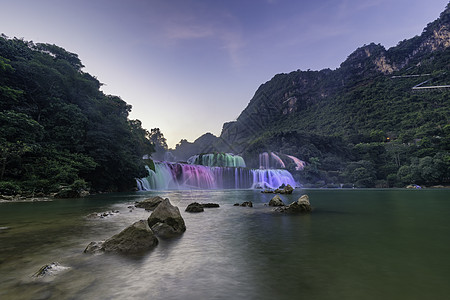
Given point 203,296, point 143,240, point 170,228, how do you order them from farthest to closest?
point 170,228 < point 143,240 < point 203,296

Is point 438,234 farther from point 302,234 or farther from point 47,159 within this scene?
point 47,159

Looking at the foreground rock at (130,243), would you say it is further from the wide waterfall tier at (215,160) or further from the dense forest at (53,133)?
the wide waterfall tier at (215,160)

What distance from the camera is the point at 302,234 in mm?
5852

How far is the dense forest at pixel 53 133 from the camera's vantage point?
1794 cm

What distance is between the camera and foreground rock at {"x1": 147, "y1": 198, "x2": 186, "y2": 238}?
6229 mm

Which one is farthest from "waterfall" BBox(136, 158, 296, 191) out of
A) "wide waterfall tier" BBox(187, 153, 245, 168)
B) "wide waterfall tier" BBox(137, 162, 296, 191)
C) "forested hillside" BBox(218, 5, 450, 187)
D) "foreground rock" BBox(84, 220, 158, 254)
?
"foreground rock" BBox(84, 220, 158, 254)

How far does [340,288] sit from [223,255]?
2209mm

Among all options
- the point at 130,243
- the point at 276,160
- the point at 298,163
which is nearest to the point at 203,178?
the point at 276,160

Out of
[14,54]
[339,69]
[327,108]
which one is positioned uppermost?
[339,69]

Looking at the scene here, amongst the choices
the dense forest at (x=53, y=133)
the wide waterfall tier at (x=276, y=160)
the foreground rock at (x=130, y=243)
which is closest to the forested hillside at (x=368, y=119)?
the wide waterfall tier at (x=276, y=160)

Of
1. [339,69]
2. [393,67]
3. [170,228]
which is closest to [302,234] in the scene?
[170,228]

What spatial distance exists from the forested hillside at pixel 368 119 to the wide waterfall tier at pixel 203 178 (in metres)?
14.3

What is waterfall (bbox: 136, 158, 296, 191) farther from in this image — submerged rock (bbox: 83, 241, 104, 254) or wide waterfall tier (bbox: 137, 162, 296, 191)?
submerged rock (bbox: 83, 241, 104, 254)

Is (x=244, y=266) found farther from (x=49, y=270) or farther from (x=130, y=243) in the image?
(x=49, y=270)
